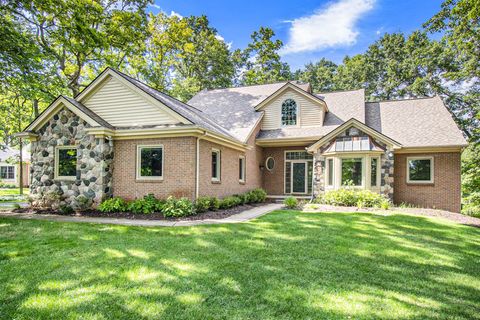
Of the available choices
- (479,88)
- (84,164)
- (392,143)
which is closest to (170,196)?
(84,164)

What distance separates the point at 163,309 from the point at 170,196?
284 inches

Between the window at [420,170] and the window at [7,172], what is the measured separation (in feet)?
122

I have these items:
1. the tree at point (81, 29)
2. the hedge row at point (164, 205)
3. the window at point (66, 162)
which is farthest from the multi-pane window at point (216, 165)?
the tree at point (81, 29)

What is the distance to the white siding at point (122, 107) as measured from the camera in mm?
11164

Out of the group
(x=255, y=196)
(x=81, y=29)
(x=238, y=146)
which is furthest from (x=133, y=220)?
(x=81, y=29)

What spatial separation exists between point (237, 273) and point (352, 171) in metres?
10.8

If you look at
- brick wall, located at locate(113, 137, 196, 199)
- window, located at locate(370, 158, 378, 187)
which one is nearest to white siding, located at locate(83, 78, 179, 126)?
brick wall, located at locate(113, 137, 196, 199)

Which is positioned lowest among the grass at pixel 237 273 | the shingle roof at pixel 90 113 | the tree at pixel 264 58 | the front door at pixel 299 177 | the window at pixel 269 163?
the grass at pixel 237 273

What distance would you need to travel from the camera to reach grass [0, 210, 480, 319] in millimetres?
3484

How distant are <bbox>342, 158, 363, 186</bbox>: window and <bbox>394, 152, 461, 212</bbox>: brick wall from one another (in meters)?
2.24

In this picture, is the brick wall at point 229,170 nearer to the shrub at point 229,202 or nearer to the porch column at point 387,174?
the shrub at point 229,202

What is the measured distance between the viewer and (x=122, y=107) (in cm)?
1166

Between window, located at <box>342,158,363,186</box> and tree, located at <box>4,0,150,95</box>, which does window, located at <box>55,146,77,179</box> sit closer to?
tree, located at <box>4,0,150,95</box>

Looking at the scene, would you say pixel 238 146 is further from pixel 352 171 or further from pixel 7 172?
pixel 7 172
